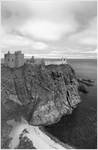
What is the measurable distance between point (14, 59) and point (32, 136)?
87.5 ft

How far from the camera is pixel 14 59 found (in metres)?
42.5

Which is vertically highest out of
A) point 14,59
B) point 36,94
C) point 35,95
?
point 14,59

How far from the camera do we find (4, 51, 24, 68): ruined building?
139 feet

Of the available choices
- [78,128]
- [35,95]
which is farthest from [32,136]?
[35,95]

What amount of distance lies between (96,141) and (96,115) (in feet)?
35.6

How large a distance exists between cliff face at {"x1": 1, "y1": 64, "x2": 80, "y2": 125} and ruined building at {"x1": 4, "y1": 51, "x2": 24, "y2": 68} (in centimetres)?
194

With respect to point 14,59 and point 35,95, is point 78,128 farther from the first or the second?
point 14,59

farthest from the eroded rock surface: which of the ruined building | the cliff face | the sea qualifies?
the sea

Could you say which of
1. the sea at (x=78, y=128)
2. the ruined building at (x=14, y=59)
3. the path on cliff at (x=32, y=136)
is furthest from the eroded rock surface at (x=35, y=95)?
the sea at (x=78, y=128)

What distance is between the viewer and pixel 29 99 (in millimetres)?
39906

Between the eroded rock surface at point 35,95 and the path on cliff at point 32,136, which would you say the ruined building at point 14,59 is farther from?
the path on cliff at point 32,136

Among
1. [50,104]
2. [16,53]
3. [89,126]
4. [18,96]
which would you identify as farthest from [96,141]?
Answer: [16,53]

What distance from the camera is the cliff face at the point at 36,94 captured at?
36531mm

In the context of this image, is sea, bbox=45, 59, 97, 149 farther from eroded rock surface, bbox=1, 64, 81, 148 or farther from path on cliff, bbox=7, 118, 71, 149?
path on cliff, bbox=7, 118, 71, 149
